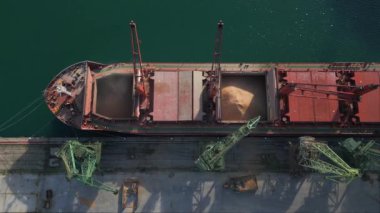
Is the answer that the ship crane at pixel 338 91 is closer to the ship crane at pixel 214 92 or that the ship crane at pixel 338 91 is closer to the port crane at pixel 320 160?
the port crane at pixel 320 160

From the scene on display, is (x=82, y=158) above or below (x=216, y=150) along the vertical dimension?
below

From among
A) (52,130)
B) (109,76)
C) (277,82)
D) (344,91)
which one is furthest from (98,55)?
(344,91)

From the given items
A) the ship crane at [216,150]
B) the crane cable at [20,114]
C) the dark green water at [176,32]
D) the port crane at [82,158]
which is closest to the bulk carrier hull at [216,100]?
the port crane at [82,158]

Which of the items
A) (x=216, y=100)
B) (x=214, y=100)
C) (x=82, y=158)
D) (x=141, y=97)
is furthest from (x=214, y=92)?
(x=82, y=158)

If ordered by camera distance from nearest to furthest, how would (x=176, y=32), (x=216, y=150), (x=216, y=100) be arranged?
(x=216, y=150), (x=216, y=100), (x=176, y=32)

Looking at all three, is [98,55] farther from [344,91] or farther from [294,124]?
[344,91]

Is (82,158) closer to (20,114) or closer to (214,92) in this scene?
(20,114)

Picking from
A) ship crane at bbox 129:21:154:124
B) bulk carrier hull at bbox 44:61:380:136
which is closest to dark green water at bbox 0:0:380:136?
bulk carrier hull at bbox 44:61:380:136

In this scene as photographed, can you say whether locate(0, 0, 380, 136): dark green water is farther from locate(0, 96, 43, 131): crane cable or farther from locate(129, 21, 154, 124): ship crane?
locate(129, 21, 154, 124): ship crane
